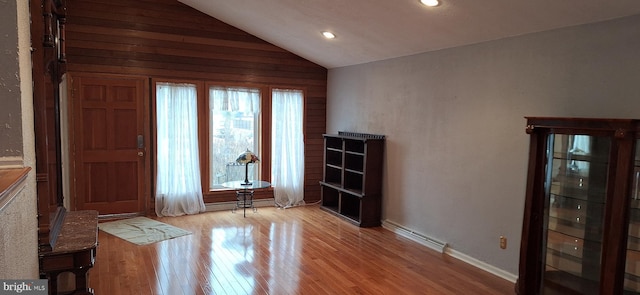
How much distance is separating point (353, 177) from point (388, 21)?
8.21ft

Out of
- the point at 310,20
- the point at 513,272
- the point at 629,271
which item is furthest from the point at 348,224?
the point at 629,271

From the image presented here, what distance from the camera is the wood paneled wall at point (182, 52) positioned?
17.1 feet

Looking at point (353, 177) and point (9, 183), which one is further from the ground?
point (9, 183)

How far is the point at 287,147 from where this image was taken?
21.2 feet

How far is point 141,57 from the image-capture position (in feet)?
18.0

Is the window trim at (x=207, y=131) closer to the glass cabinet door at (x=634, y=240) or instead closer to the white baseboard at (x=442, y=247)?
the white baseboard at (x=442, y=247)

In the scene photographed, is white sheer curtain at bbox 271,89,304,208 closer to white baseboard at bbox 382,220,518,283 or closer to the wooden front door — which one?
white baseboard at bbox 382,220,518,283

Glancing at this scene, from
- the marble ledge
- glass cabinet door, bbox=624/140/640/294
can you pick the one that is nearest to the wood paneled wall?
the marble ledge

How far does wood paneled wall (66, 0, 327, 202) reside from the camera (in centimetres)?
520

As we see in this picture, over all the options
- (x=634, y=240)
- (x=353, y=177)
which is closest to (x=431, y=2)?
(x=634, y=240)

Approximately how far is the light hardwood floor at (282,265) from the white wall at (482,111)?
0.44 metres

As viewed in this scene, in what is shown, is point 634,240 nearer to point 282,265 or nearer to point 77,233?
point 282,265

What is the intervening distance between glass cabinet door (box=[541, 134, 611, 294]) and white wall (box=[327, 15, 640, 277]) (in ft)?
1.13

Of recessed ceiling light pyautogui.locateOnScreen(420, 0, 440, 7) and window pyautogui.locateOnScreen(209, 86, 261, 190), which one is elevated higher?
recessed ceiling light pyautogui.locateOnScreen(420, 0, 440, 7)
